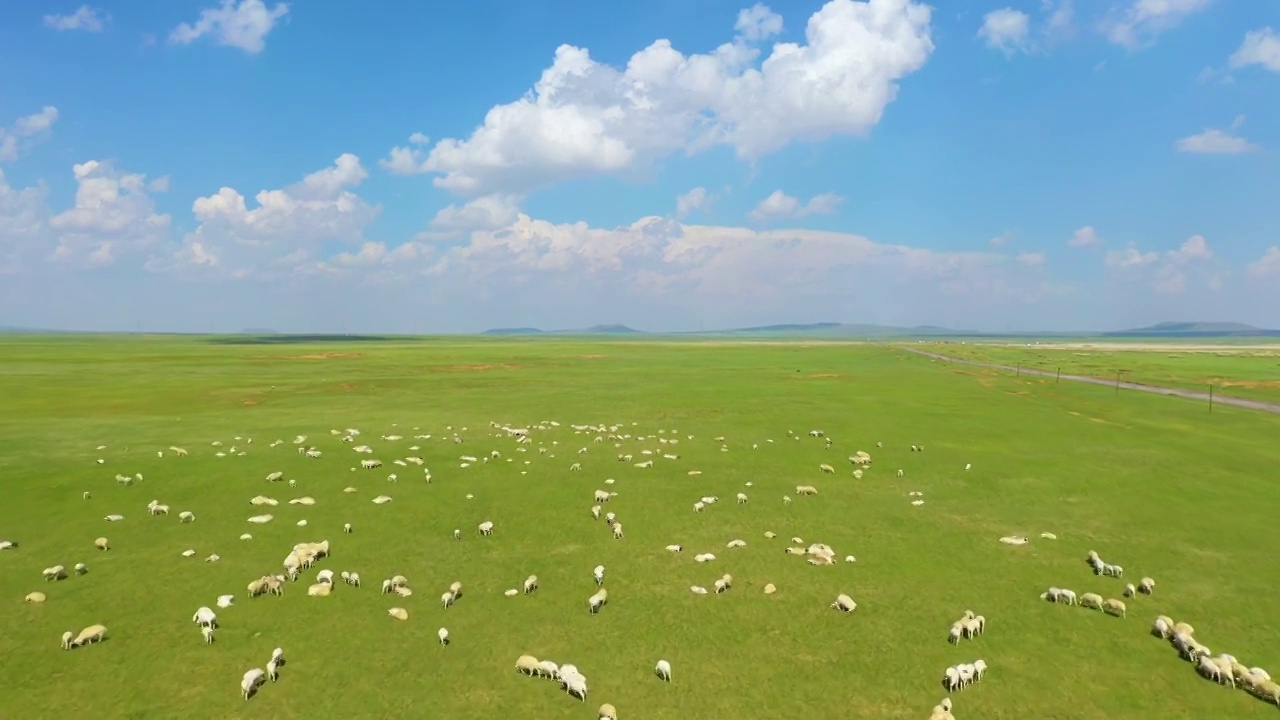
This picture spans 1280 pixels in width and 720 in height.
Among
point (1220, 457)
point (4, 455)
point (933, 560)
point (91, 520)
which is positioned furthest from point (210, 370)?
point (1220, 457)

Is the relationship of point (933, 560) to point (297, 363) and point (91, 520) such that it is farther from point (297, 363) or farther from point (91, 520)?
point (297, 363)

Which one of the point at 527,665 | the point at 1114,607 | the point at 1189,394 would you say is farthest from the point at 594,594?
the point at 1189,394

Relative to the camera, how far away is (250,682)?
10750mm

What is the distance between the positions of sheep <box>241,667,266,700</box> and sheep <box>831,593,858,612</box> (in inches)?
453

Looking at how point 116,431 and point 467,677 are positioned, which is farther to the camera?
point 116,431

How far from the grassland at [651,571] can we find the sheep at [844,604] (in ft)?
1.24

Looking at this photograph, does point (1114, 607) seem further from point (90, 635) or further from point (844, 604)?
point (90, 635)

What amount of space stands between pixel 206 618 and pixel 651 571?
384 inches

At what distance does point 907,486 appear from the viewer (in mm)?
24031

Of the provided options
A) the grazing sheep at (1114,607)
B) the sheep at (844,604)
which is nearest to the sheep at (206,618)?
the sheep at (844,604)

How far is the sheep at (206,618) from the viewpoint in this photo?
41.9 feet

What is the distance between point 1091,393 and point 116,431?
72.1m

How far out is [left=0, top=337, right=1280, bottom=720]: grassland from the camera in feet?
35.9

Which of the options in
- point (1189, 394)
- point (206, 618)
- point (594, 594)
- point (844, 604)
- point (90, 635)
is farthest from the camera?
point (1189, 394)
